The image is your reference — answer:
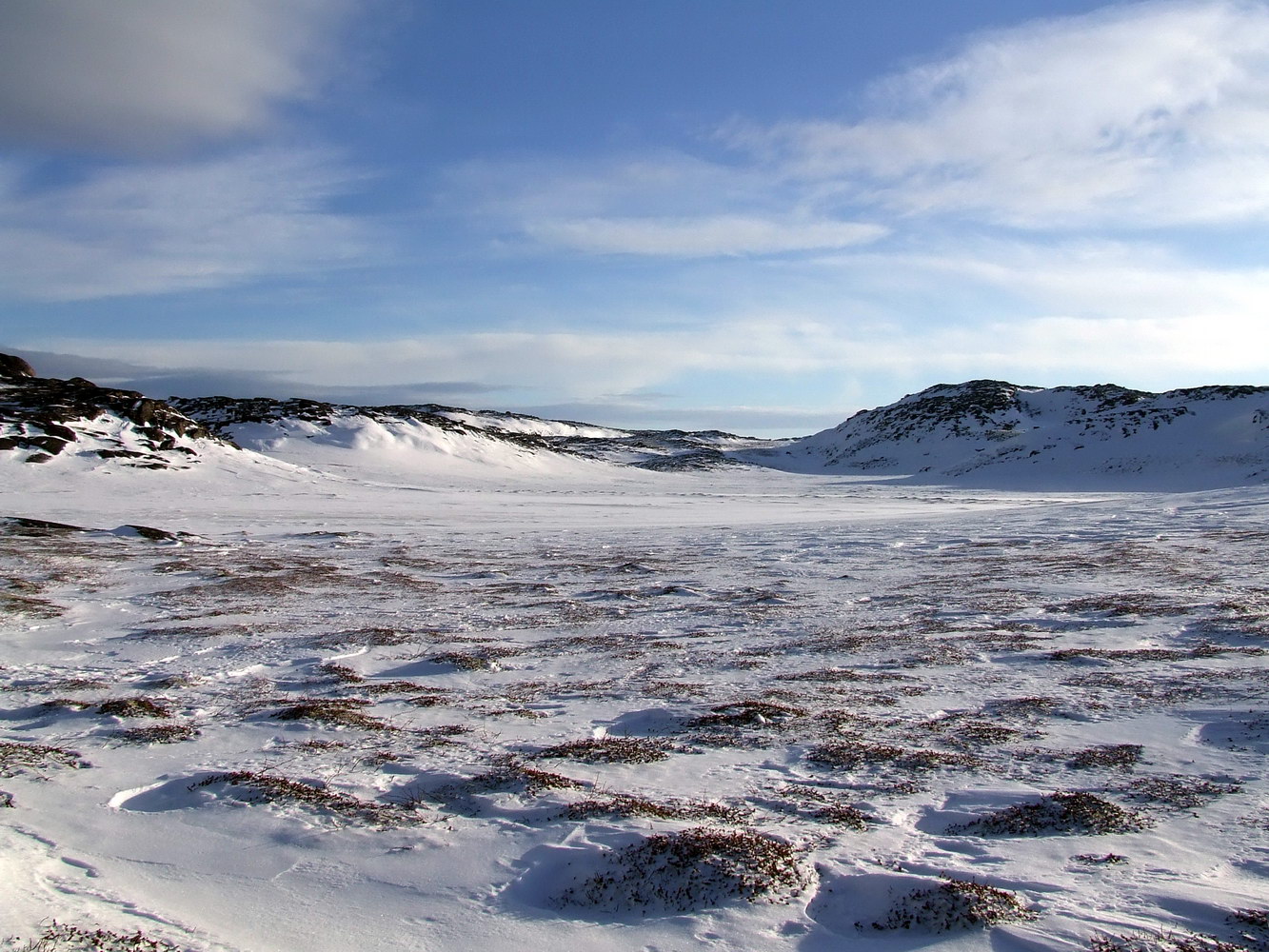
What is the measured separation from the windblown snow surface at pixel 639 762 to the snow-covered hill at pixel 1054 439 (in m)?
55.9

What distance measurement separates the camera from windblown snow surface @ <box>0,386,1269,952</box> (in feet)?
11.2

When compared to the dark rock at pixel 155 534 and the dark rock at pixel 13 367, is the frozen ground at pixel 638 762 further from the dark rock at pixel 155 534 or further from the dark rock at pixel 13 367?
the dark rock at pixel 13 367

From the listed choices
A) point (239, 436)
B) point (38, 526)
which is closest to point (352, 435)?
point (239, 436)

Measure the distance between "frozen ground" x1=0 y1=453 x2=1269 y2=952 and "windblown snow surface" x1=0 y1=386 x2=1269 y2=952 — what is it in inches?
1.0

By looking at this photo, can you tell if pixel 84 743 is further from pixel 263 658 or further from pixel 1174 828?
pixel 1174 828

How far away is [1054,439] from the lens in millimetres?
78500

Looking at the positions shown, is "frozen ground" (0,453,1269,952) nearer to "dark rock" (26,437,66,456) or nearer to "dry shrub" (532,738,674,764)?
"dry shrub" (532,738,674,764)

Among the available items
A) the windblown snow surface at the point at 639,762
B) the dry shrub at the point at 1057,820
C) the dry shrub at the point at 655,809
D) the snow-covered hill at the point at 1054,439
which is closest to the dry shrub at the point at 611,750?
the windblown snow surface at the point at 639,762

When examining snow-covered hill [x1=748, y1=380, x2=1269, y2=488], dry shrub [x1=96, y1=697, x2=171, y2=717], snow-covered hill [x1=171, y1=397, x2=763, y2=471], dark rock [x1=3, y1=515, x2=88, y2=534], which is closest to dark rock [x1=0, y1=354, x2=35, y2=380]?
snow-covered hill [x1=171, y1=397, x2=763, y2=471]

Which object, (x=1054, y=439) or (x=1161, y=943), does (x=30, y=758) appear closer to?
Result: (x=1161, y=943)

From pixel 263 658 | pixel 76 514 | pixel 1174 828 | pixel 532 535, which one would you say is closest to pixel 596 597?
pixel 263 658

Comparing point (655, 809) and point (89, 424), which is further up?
point (89, 424)

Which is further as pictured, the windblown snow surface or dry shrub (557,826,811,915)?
dry shrub (557,826,811,915)

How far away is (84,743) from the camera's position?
5.38 meters
